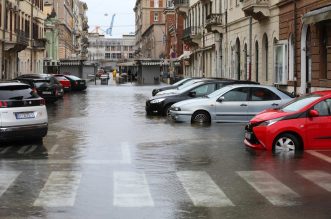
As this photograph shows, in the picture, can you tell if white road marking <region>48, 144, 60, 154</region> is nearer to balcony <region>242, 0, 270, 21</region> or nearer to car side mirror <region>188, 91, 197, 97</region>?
car side mirror <region>188, 91, 197, 97</region>

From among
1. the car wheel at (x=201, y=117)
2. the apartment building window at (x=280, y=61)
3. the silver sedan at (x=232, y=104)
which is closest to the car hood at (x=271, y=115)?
the silver sedan at (x=232, y=104)

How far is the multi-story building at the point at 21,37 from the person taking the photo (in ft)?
169

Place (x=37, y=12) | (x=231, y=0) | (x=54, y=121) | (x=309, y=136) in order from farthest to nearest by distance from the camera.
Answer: (x=37, y=12)
(x=231, y=0)
(x=54, y=121)
(x=309, y=136)

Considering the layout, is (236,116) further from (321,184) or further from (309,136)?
(321,184)

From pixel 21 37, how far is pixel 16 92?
42671 mm

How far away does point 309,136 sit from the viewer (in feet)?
45.0

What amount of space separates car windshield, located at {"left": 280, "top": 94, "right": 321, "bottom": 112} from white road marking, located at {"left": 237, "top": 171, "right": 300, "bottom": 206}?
131 inches

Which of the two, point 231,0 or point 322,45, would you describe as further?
point 231,0

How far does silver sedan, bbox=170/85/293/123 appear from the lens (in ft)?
67.3

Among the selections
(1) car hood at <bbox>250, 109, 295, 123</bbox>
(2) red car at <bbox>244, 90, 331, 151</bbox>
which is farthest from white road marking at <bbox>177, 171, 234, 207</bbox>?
(1) car hood at <bbox>250, 109, 295, 123</bbox>

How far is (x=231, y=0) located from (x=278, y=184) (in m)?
35.3

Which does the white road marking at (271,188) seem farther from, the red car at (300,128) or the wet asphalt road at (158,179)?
the red car at (300,128)

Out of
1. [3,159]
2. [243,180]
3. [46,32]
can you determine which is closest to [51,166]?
[3,159]

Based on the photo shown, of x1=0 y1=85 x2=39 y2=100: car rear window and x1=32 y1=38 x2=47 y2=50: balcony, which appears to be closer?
x1=0 y1=85 x2=39 y2=100: car rear window
